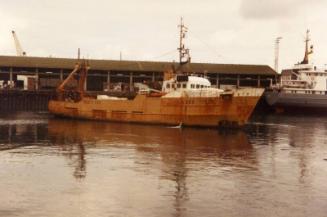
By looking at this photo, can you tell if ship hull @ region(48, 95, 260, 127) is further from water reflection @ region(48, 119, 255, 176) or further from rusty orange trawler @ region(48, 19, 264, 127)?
water reflection @ region(48, 119, 255, 176)

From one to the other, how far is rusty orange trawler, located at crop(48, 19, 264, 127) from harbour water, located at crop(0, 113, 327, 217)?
22.0ft

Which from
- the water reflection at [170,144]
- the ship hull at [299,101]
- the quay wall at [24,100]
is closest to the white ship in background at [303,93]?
the ship hull at [299,101]

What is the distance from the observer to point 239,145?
101ft

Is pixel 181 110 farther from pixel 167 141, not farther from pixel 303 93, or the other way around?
pixel 303 93

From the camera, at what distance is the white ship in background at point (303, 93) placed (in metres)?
66.5

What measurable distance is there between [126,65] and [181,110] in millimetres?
39890

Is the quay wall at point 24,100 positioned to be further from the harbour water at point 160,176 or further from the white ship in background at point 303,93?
the harbour water at point 160,176

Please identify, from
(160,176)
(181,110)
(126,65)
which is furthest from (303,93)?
(160,176)

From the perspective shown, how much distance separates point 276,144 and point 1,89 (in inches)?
1951

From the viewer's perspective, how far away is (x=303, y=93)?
67.6 meters

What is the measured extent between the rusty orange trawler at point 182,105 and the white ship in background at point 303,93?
24.3 m

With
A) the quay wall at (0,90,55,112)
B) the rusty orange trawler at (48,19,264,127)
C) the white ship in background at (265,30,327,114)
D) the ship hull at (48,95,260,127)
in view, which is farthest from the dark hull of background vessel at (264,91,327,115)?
the quay wall at (0,90,55,112)

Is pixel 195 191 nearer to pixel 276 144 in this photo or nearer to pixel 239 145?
pixel 239 145

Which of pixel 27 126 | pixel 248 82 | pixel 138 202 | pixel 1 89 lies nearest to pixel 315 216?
pixel 138 202
